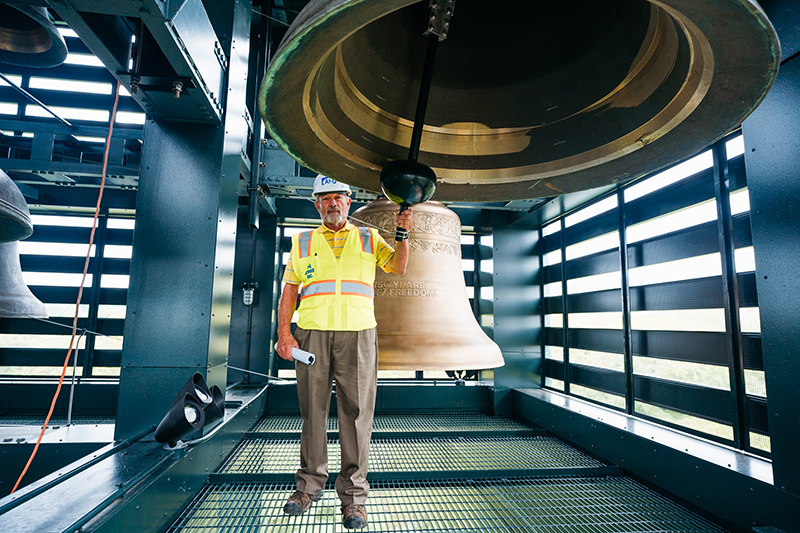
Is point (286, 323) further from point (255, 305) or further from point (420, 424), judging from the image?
point (255, 305)

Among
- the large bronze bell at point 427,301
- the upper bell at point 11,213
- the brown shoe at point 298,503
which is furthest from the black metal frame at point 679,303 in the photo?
the upper bell at point 11,213

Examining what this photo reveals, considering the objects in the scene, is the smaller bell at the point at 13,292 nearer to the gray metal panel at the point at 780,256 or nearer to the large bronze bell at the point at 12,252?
the large bronze bell at the point at 12,252

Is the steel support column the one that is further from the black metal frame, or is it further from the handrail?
the black metal frame

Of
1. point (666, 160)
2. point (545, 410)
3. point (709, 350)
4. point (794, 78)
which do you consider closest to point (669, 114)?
point (666, 160)

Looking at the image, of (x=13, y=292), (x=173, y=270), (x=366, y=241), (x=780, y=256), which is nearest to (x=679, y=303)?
(x=780, y=256)

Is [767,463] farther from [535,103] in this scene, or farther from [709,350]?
[535,103]

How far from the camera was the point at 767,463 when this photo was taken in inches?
85.4

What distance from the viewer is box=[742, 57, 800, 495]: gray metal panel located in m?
1.66

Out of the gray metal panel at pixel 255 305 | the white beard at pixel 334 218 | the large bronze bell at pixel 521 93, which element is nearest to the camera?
the large bronze bell at pixel 521 93

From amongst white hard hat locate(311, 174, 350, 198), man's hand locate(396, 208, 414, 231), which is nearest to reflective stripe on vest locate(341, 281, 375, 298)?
white hard hat locate(311, 174, 350, 198)

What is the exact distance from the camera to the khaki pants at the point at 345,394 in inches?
70.7

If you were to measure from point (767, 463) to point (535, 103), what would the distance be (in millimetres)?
2450

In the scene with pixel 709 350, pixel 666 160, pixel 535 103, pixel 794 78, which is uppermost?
pixel 794 78

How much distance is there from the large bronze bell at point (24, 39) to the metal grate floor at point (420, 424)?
2969 mm
